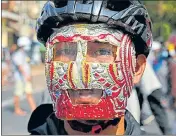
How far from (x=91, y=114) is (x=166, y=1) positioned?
31.2m

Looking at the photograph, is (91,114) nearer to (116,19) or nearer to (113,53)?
(113,53)

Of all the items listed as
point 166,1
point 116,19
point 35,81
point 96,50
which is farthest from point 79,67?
point 166,1

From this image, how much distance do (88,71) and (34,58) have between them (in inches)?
815

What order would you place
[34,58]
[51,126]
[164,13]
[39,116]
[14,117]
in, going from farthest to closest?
[164,13] < [34,58] < [14,117] < [39,116] < [51,126]

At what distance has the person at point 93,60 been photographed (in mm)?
1810

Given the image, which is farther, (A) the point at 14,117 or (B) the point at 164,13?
(B) the point at 164,13

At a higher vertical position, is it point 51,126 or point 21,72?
point 51,126

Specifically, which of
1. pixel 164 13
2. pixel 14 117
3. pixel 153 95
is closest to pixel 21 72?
pixel 14 117

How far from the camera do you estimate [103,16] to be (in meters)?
1.87

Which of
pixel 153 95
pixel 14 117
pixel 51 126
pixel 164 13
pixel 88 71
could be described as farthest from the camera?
pixel 164 13

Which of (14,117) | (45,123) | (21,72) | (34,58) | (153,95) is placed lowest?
(34,58)

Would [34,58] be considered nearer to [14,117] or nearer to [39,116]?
[14,117]

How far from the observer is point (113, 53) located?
→ 6.06 ft

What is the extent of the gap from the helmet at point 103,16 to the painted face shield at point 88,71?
0.11 feet
